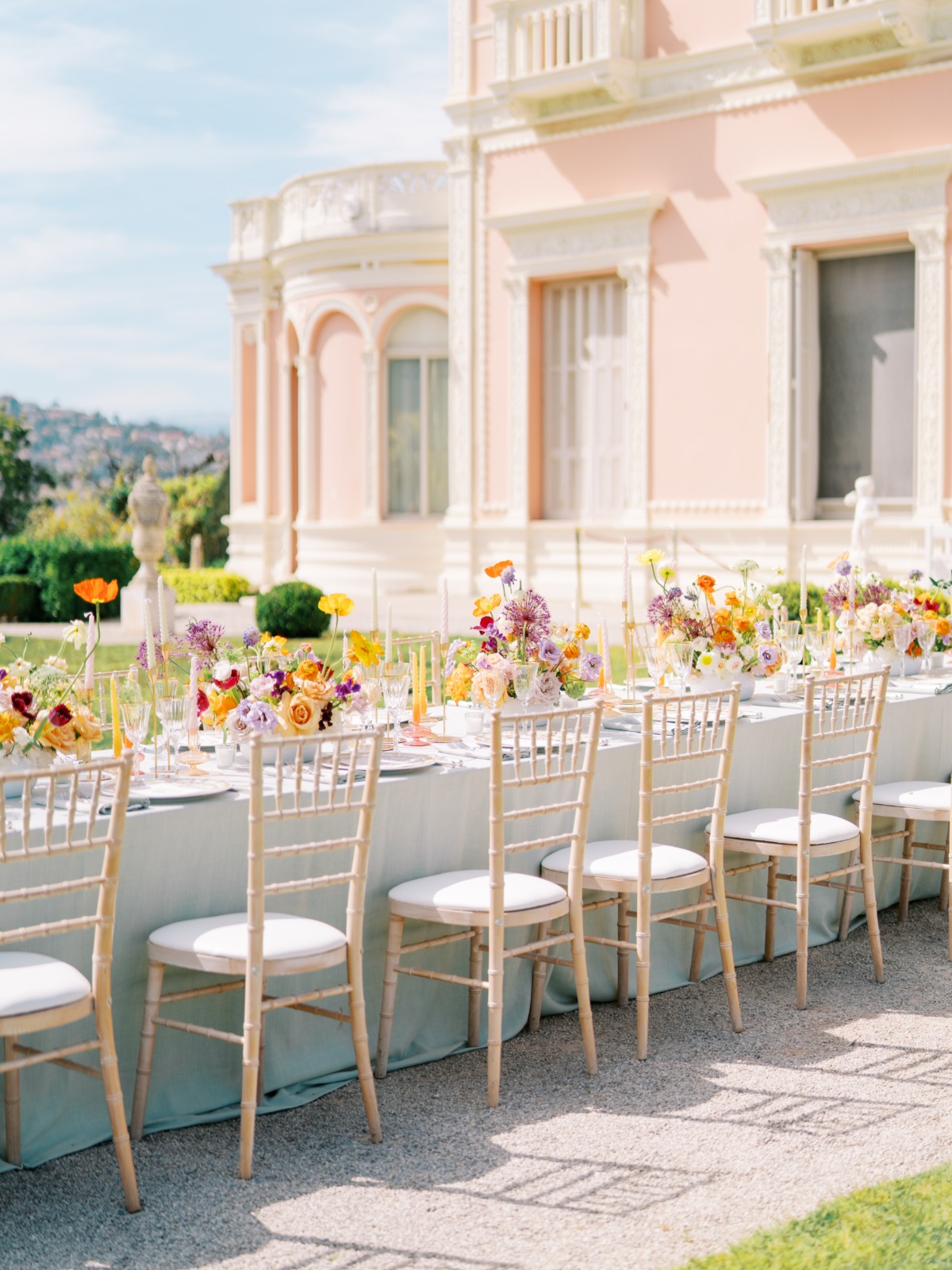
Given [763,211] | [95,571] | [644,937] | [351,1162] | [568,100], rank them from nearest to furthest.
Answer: [351,1162] < [644,937] < [763,211] < [568,100] < [95,571]

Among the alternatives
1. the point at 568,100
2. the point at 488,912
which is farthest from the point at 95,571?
the point at 488,912

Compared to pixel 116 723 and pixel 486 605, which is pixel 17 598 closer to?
pixel 486 605

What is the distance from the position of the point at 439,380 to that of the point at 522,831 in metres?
13.9

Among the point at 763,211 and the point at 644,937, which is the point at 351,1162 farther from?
the point at 763,211

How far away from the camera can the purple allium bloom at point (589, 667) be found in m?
5.46

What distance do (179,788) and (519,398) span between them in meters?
12.6

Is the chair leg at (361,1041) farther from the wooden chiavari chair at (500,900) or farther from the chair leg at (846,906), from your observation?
the chair leg at (846,906)

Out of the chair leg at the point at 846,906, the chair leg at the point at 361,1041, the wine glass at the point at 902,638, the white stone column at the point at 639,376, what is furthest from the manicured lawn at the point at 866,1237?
the white stone column at the point at 639,376

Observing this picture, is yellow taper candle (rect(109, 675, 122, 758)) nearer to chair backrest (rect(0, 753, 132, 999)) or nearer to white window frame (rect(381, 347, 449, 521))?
chair backrest (rect(0, 753, 132, 999))

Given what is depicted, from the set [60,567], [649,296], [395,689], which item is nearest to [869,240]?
[649,296]

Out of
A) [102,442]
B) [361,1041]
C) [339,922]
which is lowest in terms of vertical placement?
[361,1041]

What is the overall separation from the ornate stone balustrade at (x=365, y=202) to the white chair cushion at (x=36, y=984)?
15.1 m

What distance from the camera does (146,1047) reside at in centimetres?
389

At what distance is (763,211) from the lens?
47.7 feet
